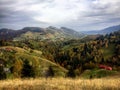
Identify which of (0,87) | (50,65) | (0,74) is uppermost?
(0,87)

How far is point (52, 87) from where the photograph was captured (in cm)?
1359

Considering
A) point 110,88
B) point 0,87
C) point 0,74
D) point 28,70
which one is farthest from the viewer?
point 0,74

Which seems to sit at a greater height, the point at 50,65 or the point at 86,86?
the point at 86,86

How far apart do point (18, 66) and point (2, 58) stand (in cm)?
6294

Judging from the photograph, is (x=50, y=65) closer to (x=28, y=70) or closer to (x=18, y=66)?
(x=18, y=66)

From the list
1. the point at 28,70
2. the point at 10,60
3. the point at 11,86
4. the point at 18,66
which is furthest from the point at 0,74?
the point at 10,60

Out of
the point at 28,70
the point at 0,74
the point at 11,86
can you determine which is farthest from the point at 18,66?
the point at 11,86

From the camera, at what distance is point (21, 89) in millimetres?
13312

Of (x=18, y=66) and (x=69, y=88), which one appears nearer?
(x=69, y=88)

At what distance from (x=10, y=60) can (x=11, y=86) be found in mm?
180224

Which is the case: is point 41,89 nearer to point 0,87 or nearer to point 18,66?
point 0,87

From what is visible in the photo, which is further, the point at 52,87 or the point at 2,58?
the point at 2,58

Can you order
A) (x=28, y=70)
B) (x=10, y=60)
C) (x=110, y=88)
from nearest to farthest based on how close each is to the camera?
1. (x=110, y=88)
2. (x=28, y=70)
3. (x=10, y=60)

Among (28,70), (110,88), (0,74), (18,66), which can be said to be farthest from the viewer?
(18,66)
